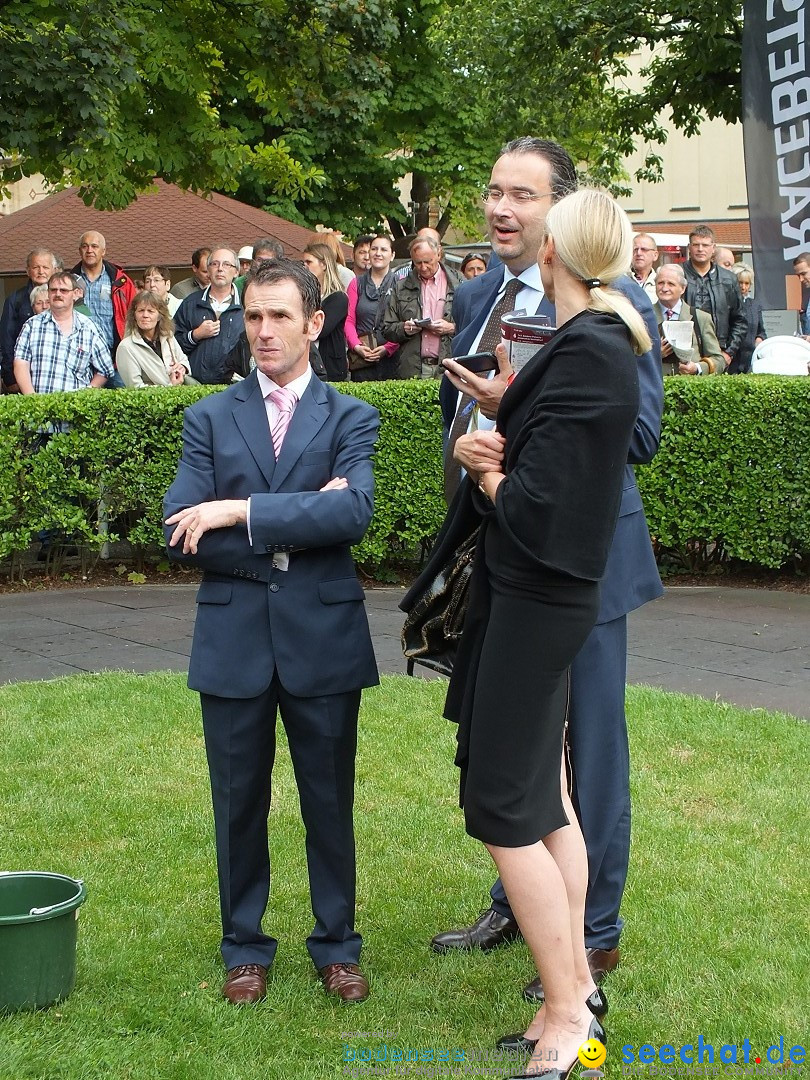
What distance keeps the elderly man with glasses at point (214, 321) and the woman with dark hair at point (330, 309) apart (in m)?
0.71

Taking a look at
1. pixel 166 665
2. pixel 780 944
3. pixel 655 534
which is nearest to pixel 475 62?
pixel 655 534

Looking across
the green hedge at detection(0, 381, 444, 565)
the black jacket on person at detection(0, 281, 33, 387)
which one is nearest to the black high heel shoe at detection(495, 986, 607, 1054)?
the green hedge at detection(0, 381, 444, 565)

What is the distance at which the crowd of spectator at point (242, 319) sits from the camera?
36.3 feet

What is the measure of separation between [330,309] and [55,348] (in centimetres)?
239

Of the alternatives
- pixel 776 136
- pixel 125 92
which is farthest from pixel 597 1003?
pixel 125 92

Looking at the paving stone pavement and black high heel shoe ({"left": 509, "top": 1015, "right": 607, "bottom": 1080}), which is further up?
the paving stone pavement

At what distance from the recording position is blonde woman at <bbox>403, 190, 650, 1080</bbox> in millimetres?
3139

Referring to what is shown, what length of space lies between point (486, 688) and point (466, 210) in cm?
2615

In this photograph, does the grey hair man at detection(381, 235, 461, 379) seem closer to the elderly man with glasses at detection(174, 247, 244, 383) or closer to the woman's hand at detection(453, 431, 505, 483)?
the elderly man with glasses at detection(174, 247, 244, 383)

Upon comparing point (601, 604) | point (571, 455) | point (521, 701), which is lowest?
point (521, 701)

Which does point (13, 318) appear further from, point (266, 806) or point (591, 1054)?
point (591, 1054)

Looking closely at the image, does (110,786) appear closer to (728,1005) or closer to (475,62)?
(728,1005)

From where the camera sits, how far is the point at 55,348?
1106 centimetres

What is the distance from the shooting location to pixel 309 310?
158 inches
